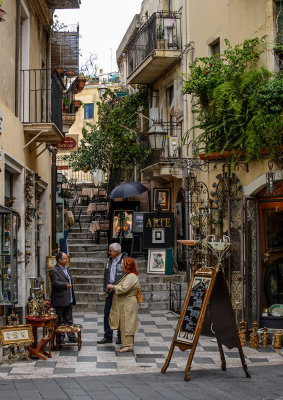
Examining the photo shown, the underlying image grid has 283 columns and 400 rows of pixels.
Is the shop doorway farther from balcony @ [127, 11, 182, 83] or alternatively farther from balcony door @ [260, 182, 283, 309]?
balcony @ [127, 11, 182, 83]

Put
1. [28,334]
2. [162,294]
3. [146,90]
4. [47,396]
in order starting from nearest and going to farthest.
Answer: [47,396], [28,334], [162,294], [146,90]

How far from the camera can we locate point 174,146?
19.0m

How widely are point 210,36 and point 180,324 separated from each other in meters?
8.47

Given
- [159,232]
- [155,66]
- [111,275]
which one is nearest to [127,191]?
[159,232]

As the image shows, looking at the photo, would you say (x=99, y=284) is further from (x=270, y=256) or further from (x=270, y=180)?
(x=270, y=180)

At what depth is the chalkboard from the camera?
9297mm

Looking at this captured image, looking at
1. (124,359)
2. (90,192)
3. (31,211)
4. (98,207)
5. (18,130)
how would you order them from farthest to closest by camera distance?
(90,192)
(98,207)
(31,211)
(18,130)
(124,359)

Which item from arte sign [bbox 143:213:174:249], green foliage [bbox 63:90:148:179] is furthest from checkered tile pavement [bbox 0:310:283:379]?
green foliage [bbox 63:90:148:179]

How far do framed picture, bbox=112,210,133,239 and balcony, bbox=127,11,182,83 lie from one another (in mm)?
4652

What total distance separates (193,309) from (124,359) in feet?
6.18

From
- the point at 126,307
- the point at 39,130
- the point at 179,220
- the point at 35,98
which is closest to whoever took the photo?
the point at 126,307

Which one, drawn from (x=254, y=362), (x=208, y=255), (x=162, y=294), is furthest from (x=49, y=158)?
(x=254, y=362)

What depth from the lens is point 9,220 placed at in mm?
10688

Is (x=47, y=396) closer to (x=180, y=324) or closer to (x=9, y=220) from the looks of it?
(x=180, y=324)
